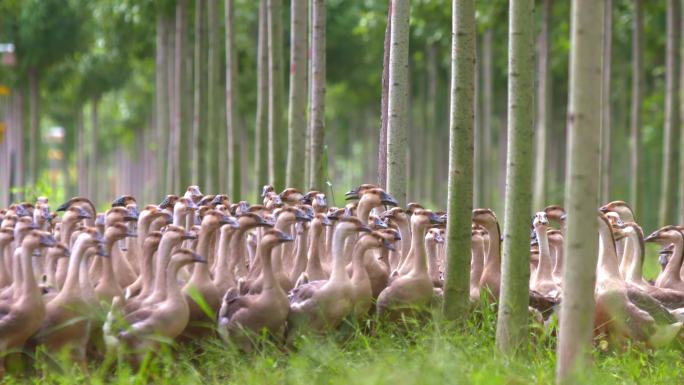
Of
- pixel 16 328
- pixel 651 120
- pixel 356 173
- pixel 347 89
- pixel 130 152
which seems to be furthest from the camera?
pixel 356 173

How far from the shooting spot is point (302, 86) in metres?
14.5

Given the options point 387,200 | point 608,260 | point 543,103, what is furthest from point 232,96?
point 608,260

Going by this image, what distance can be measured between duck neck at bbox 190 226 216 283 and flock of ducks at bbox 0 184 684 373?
0.04ft

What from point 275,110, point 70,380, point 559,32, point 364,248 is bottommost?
point 70,380

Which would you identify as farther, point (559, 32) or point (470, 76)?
point (559, 32)

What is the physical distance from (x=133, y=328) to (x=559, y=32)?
63.8 ft

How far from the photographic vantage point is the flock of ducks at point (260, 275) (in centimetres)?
926

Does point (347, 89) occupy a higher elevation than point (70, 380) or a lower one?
higher

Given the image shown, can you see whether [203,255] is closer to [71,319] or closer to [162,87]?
[71,319]

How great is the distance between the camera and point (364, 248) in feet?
33.5

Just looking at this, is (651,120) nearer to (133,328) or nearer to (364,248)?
(364,248)

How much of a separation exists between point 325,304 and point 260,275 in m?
0.79

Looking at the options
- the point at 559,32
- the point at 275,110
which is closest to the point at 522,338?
the point at 275,110

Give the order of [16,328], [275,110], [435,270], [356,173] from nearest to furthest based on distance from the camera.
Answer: [16,328] → [435,270] → [275,110] → [356,173]
